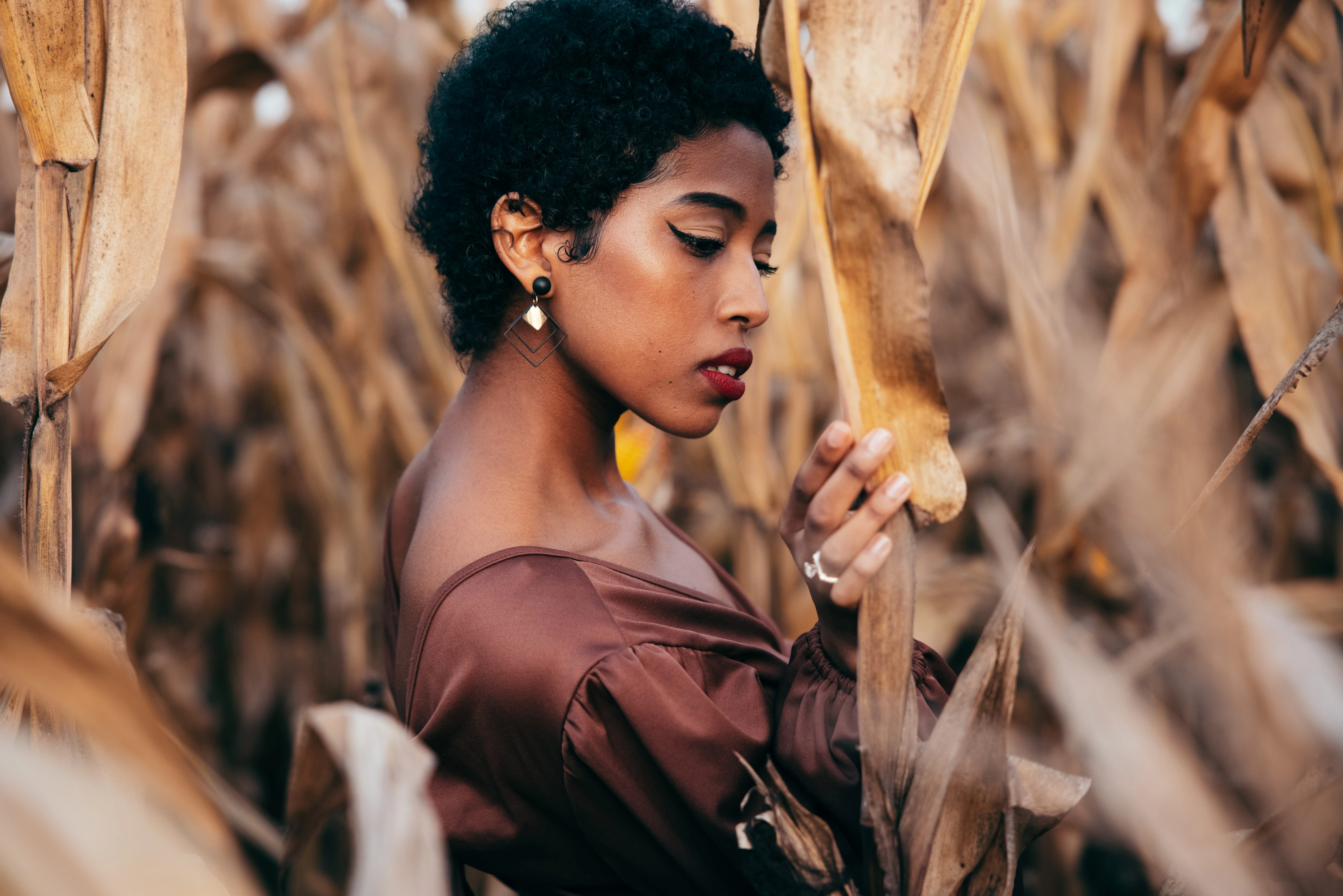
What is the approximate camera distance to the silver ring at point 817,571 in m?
0.56

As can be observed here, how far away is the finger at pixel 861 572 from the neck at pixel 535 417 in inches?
13.4

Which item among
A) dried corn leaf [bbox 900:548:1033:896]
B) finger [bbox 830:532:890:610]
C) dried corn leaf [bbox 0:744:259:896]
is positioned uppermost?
finger [bbox 830:532:890:610]

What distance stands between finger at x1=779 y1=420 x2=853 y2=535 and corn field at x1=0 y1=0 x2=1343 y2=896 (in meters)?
0.02

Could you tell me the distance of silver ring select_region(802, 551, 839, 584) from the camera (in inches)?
22.0

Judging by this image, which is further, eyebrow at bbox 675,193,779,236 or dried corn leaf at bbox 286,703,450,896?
eyebrow at bbox 675,193,779,236

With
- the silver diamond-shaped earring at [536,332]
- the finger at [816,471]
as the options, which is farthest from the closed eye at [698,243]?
the finger at [816,471]

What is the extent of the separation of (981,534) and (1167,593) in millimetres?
592

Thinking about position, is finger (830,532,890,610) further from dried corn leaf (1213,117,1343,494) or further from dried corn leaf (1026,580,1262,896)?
dried corn leaf (1213,117,1343,494)

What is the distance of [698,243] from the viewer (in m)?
0.76

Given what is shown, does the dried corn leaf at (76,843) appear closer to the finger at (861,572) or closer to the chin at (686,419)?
the finger at (861,572)

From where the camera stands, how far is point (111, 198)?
60 cm

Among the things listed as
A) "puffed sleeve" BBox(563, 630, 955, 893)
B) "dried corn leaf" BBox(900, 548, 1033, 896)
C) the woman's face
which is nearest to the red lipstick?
the woman's face

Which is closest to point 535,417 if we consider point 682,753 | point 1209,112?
point 682,753

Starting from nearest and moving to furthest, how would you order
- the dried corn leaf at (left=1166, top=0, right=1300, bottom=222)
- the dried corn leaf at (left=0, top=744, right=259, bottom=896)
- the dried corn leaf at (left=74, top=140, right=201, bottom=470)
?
the dried corn leaf at (left=0, top=744, right=259, bottom=896)
the dried corn leaf at (left=1166, top=0, right=1300, bottom=222)
the dried corn leaf at (left=74, top=140, right=201, bottom=470)
